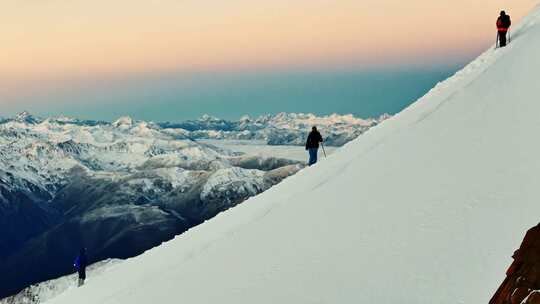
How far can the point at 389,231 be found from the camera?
14.3m

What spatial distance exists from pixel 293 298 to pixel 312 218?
16.3ft

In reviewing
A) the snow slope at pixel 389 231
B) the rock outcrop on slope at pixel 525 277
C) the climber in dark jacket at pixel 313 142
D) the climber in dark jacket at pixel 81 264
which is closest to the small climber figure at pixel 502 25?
the snow slope at pixel 389 231

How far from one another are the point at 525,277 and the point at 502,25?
33828 mm

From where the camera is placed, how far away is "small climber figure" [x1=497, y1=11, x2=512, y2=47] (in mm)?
37594

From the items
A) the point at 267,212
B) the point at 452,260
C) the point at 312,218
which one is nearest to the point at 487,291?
the point at 452,260

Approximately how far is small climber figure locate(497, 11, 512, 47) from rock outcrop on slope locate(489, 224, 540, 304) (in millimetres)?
32013

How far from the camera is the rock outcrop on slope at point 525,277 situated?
812cm

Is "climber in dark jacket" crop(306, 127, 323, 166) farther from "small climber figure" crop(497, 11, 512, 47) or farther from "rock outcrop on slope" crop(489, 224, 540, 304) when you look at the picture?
"rock outcrop on slope" crop(489, 224, 540, 304)

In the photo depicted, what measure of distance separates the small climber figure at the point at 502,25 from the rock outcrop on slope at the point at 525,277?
3201 cm

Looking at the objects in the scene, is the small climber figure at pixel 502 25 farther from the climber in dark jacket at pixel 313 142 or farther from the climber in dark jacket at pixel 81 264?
the climber in dark jacket at pixel 81 264

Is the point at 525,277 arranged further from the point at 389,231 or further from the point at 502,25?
the point at 502,25

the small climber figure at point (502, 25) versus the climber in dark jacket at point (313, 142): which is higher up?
the small climber figure at point (502, 25)

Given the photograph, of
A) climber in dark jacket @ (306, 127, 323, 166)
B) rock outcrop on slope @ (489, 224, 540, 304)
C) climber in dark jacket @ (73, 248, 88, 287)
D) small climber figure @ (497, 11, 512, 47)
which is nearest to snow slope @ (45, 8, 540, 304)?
rock outcrop on slope @ (489, 224, 540, 304)

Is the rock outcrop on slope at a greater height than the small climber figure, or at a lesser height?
lesser
